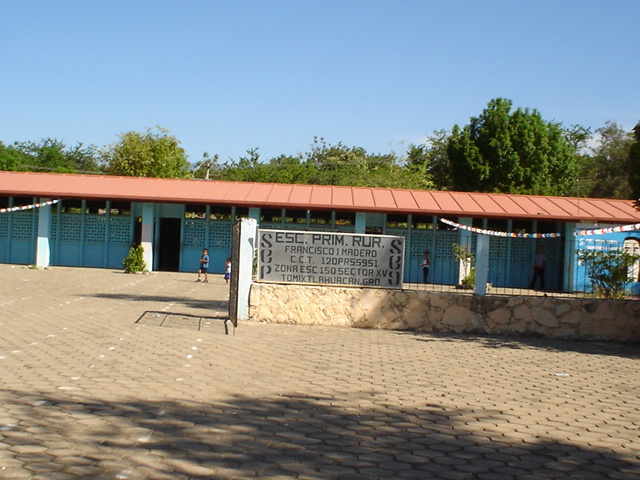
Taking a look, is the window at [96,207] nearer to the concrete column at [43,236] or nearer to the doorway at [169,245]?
the concrete column at [43,236]

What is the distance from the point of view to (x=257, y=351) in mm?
10008

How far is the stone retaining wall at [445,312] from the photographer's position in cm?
1286

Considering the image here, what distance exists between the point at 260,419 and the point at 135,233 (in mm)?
23504

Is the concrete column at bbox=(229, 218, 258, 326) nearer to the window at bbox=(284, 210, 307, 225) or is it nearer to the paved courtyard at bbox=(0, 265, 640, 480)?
the paved courtyard at bbox=(0, 265, 640, 480)

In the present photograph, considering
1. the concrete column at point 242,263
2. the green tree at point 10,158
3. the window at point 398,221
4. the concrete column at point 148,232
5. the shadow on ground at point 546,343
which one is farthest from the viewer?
the green tree at point 10,158

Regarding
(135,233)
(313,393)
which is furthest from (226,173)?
(313,393)

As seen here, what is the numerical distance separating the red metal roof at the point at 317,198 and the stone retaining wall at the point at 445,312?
1308cm

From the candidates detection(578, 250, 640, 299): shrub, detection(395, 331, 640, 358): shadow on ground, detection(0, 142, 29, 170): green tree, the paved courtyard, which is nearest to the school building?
detection(578, 250, 640, 299): shrub

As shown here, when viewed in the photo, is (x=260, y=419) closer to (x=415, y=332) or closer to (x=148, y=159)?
(x=415, y=332)

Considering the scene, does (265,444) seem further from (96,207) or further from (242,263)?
(96,207)

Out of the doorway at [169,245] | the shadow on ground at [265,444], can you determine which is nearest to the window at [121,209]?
the doorway at [169,245]

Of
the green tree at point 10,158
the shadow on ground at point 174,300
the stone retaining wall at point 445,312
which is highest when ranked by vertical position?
the green tree at point 10,158

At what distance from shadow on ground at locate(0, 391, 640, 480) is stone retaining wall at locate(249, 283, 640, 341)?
6.32 meters

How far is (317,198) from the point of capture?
27266 millimetres
